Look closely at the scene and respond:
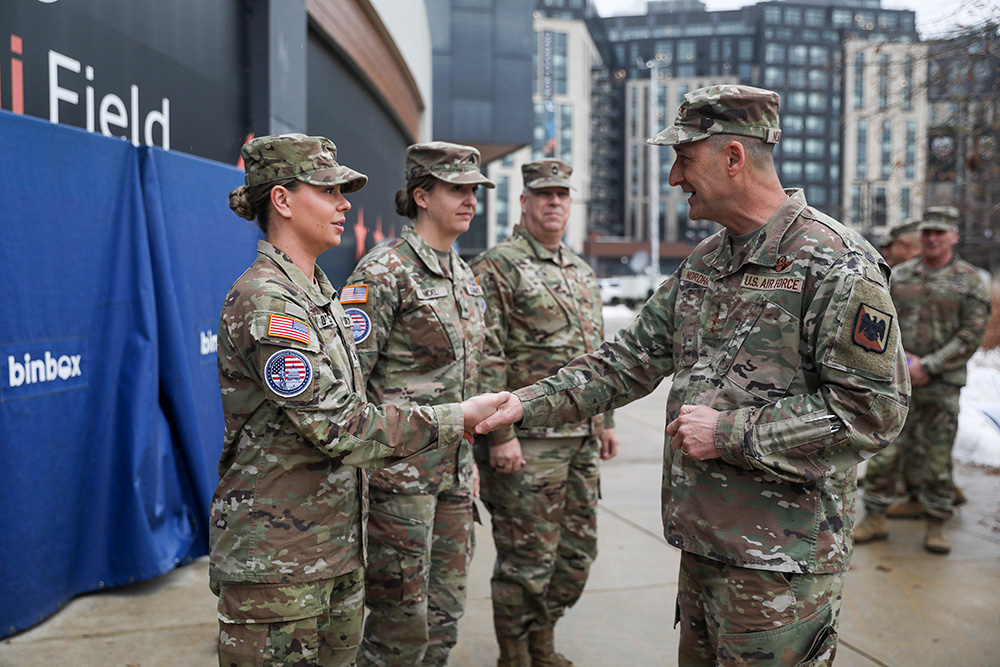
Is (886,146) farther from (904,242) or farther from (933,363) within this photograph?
(933,363)

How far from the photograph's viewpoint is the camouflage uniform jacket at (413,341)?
2939 mm

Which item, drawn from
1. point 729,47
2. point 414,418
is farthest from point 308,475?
point 729,47

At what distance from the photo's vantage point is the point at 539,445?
355cm

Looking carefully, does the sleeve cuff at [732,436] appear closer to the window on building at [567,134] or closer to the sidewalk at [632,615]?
the sidewalk at [632,615]

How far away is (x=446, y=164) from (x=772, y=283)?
1523mm

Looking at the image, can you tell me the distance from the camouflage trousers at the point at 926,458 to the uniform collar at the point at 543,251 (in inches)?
114

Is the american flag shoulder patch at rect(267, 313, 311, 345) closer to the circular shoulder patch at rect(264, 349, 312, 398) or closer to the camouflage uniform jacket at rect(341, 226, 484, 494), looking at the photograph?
the circular shoulder patch at rect(264, 349, 312, 398)

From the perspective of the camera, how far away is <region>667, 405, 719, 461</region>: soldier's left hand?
1.99 metres

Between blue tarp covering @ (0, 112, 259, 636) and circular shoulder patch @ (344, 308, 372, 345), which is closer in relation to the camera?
circular shoulder patch @ (344, 308, 372, 345)

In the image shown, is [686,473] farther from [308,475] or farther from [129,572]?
[129,572]

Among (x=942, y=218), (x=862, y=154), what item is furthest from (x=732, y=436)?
(x=862, y=154)

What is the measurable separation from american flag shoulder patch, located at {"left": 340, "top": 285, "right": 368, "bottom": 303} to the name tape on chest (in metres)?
1.38

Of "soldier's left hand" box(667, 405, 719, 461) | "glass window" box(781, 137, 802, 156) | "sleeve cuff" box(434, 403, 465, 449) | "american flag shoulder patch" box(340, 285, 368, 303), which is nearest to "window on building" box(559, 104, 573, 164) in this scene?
"glass window" box(781, 137, 802, 156)

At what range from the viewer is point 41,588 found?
3576 mm
